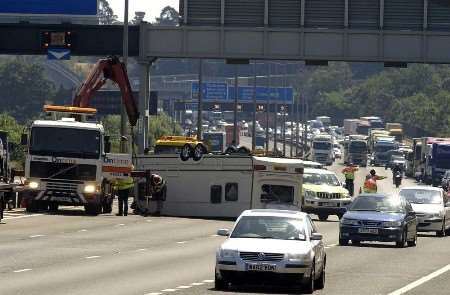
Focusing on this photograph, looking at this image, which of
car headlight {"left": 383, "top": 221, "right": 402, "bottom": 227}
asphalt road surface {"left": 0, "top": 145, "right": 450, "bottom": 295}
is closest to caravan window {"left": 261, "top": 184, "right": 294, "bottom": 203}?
asphalt road surface {"left": 0, "top": 145, "right": 450, "bottom": 295}

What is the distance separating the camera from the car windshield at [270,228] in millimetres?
25172

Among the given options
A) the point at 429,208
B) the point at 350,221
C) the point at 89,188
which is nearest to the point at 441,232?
the point at 429,208

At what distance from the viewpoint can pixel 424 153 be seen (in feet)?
359

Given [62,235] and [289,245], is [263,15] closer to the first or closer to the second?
[62,235]

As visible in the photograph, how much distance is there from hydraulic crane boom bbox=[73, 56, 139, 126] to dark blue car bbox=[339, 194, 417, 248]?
17600mm

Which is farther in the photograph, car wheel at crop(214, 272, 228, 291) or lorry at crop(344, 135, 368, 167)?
lorry at crop(344, 135, 368, 167)

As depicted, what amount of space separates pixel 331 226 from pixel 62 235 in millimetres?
13871

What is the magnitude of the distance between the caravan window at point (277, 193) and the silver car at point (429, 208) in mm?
4672

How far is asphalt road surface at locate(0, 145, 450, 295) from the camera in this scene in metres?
24.9

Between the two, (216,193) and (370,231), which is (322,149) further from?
(370,231)

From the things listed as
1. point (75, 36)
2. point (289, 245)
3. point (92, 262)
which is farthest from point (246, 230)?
point (75, 36)

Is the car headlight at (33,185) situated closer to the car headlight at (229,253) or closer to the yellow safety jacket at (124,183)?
the yellow safety jacket at (124,183)

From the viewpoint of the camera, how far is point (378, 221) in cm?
3825

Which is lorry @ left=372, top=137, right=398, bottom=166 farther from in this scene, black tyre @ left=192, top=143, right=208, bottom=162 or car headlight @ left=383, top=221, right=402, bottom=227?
car headlight @ left=383, top=221, right=402, bottom=227
